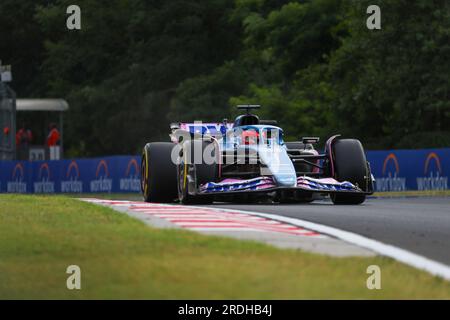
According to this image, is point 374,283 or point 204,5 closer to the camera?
point 374,283

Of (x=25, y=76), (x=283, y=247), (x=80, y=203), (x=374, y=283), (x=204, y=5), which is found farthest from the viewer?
(x=25, y=76)

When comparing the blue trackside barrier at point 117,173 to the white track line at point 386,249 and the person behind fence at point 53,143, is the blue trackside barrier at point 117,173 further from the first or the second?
the white track line at point 386,249

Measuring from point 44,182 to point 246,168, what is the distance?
865 inches

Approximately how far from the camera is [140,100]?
6025cm

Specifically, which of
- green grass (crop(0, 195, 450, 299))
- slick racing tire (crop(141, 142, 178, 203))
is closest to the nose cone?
slick racing tire (crop(141, 142, 178, 203))

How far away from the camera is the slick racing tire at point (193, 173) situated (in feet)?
61.4

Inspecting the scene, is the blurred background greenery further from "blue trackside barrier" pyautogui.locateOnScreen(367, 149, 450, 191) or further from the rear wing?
the rear wing

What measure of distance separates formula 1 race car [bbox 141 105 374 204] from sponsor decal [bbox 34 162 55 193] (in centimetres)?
1954

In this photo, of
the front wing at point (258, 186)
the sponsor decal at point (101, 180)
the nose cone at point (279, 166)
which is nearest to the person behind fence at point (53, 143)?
the sponsor decal at point (101, 180)

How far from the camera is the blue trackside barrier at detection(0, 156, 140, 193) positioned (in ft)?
119

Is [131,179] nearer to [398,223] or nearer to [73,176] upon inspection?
[73,176]

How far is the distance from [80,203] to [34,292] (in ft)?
26.6
